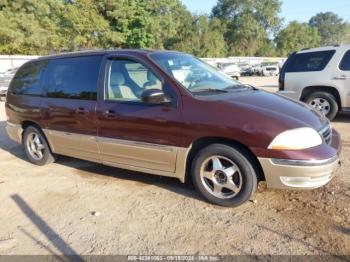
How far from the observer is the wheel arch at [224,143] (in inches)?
155

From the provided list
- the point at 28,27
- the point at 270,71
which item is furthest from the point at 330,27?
the point at 28,27

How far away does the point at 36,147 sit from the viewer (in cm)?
611

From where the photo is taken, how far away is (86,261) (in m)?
3.25

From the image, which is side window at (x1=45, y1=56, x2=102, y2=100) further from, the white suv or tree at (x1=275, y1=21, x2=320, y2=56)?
tree at (x1=275, y1=21, x2=320, y2=56)

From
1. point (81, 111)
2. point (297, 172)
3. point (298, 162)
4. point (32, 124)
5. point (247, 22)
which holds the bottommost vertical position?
point (32, 124)

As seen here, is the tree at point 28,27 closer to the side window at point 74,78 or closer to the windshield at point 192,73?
the side window at point 74,78

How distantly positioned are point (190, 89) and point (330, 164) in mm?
1712

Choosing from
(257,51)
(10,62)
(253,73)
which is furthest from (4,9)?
(257,51)

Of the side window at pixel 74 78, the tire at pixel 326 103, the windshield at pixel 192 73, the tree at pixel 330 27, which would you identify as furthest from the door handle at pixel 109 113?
the tree at pixel 330 27

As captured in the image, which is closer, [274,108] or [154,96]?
[274,108]

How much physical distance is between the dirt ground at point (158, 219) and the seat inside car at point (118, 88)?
119 centimetres

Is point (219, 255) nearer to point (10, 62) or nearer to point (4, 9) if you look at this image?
point (10, 62)

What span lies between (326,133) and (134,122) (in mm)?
2187

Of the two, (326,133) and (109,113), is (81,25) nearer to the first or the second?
(109,113)
